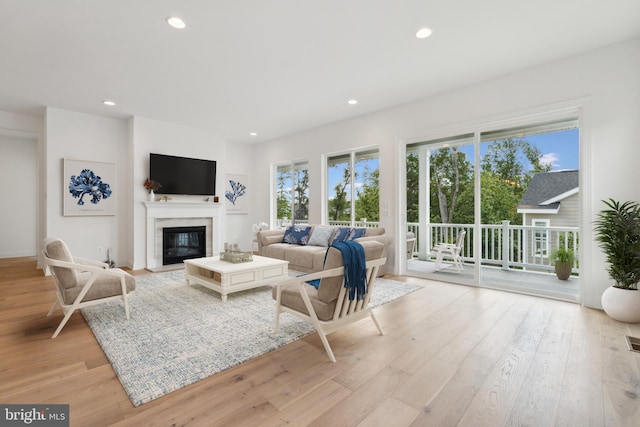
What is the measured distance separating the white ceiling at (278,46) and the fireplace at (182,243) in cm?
255

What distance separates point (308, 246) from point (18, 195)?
704cm

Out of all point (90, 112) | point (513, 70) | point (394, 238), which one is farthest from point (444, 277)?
point (90, 112)

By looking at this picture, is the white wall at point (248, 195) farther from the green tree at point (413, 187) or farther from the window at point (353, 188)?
the green tree at point (413, 187)

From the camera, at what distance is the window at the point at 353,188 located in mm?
5668

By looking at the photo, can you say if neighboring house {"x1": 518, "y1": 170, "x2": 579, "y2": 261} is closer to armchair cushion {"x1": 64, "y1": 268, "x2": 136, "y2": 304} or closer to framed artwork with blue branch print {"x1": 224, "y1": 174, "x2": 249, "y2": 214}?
armchair cushion {"x1": 64, "y1": 268, "x2": 136, "y2": 304}

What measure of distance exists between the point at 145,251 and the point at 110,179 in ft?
5.13

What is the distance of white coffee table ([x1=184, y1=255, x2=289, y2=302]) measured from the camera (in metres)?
3.66

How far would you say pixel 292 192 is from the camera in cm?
730

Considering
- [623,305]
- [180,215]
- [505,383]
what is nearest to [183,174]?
[180,215]

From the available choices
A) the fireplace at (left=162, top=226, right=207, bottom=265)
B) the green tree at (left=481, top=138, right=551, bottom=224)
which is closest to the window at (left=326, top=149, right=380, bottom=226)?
the green tree at (left=481, top=138, right=551, bottom=224)

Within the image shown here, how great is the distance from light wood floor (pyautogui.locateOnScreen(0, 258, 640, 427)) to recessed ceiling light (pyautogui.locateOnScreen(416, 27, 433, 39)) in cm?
292

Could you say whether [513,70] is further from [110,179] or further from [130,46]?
[110,179]

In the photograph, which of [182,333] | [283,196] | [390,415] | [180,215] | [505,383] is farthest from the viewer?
[283,196]

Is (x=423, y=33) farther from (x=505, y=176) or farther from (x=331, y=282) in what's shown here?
(x=331, y=282)
